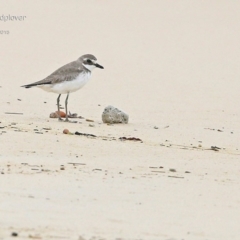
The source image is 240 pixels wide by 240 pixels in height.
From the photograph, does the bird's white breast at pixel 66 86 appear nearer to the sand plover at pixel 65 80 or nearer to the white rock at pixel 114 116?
the sand plover at pixel 65 80

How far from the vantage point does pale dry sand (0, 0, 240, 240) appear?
18.2 ft

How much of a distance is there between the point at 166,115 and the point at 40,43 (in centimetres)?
504

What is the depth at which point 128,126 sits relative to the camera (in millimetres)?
10203

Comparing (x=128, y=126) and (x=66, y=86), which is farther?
(x=66, y=86)

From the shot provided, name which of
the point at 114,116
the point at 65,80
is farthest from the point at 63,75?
the point at 114,116

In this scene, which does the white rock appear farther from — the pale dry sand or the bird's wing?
the bird's wing

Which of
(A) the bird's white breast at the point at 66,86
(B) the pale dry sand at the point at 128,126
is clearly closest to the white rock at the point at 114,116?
(B) the pale dry sand at the point at 128,126

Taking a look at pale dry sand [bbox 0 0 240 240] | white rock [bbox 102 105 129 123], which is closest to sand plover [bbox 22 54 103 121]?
pale dry sand [bbox 0 0 240 240]

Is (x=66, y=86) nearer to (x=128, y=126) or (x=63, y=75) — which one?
(x=63, y=75)

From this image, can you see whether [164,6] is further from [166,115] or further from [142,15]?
[166,115]

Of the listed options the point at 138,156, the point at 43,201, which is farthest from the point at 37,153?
the point at 43,201

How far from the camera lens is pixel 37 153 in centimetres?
765

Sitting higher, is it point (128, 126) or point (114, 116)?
point (114, 116)

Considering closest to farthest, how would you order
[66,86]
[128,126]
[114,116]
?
[128,126] → [114,116] → [66,86]
